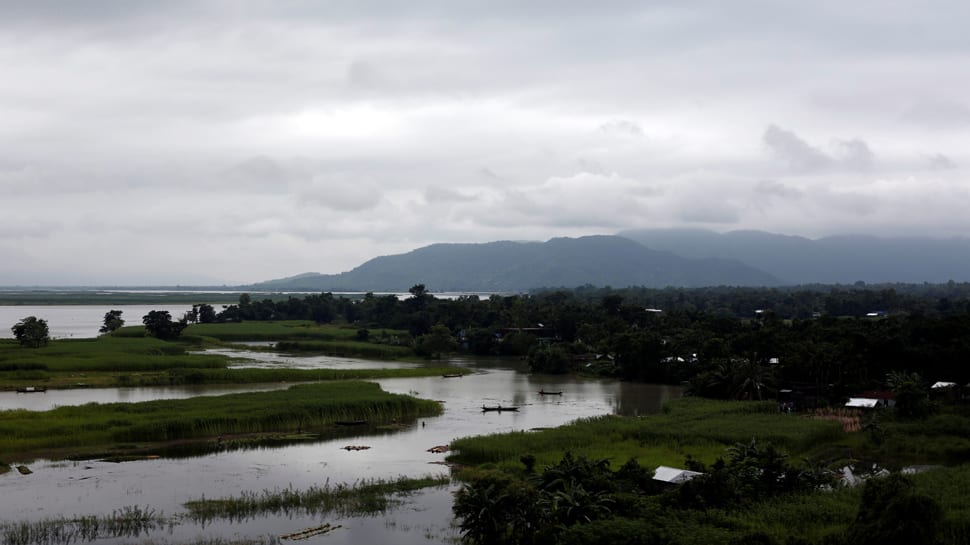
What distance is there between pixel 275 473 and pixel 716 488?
1393 cm

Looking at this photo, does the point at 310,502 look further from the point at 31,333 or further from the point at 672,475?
the point at 31,333

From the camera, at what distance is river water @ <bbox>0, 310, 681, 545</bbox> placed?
1988cm

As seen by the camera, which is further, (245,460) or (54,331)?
(54,331)

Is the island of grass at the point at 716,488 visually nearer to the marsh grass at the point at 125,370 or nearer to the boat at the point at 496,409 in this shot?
the boat at the point at 496,409

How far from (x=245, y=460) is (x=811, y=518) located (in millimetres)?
18319

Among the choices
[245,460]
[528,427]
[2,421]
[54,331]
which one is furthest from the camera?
[54,331]

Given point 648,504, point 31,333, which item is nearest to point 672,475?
point 648,504

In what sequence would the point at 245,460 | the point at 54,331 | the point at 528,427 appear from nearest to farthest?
the point at 245,460
the point at 528,427
the point at 54,331

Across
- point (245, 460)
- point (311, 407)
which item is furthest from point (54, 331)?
point (245, 460)

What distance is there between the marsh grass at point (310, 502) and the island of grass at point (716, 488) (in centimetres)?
281

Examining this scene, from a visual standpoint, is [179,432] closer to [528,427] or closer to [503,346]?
[528,427]

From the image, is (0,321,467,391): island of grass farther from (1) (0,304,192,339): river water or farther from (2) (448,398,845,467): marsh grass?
(2) (448,398,845,467): marsh grass

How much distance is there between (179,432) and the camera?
Answer: 1220 inches

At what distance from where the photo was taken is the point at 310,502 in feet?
71.4
